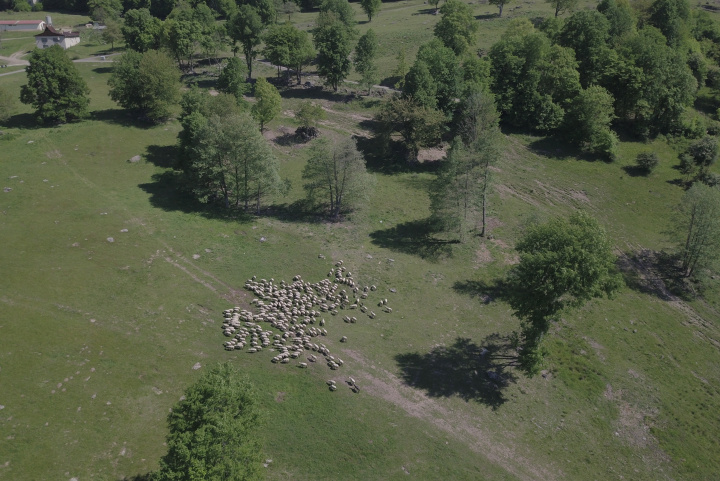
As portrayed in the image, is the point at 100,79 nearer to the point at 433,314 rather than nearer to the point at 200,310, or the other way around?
the point at 200,310

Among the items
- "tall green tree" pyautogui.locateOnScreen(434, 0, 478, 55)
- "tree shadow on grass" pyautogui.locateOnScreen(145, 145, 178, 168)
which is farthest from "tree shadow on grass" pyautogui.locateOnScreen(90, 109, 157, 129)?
"tall green tree" pyautogui.locateOnScreen(434, 0, 478, 55)

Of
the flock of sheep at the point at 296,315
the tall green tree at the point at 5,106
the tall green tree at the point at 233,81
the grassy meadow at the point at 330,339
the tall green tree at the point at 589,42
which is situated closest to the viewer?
the grassy meadow at the point at 330,339

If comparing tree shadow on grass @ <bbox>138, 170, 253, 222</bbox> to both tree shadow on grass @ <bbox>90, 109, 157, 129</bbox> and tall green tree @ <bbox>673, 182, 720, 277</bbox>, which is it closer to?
tree shadow on grass @ <bbox>90, 109, 157, 129</bbox>

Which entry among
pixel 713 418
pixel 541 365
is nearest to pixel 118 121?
pixel 541 365

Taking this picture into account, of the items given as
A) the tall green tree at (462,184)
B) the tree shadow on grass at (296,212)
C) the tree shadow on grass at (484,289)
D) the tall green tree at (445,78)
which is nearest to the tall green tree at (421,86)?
the tall green tree at (445,78)

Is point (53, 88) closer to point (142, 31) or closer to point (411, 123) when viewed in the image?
point (142, 31)

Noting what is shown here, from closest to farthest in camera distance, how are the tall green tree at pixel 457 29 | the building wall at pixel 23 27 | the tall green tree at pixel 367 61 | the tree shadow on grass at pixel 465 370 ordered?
1. the tree shadow on grass at pixel 465 370
2. the tall green tree at pixel 367 61
3. the tall green tree at pixel 457 29
4. the building wall at pixel 23 27

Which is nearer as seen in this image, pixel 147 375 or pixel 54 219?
pixel 147 375

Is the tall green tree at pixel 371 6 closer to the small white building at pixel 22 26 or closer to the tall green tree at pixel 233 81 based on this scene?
the tall green tree at pixel 233 81
